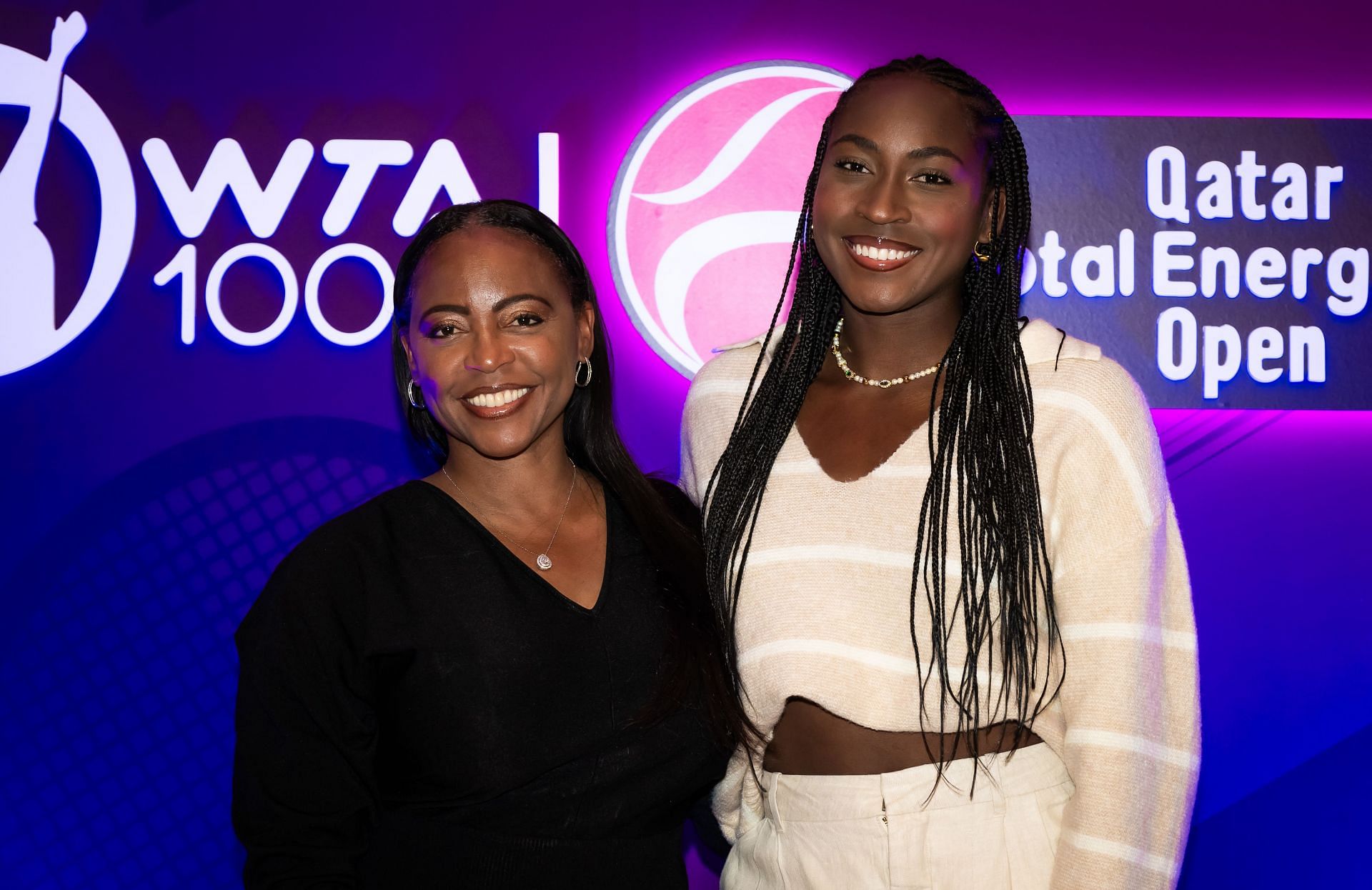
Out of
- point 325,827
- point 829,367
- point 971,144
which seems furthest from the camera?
point 829,367

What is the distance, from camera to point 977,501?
168cm

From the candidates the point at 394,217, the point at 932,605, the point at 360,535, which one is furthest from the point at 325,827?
the point at 394,217

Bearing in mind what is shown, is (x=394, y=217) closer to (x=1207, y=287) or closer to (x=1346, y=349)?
(x=1207, y=287)

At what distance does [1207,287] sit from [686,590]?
1620 millimetres

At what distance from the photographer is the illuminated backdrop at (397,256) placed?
2.73 meters

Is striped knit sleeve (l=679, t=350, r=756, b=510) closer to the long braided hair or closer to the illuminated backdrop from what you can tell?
the long braided hair

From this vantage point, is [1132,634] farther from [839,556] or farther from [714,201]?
[714,201]

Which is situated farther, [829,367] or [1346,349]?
[1346,349]

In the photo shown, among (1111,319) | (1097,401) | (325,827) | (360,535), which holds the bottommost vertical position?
(325,827)

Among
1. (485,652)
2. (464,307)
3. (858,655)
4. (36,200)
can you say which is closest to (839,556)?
(858,655)

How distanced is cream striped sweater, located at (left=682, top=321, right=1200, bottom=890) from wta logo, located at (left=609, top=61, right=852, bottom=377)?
3.28 feet

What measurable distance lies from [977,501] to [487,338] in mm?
742

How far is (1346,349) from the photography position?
2.76 m

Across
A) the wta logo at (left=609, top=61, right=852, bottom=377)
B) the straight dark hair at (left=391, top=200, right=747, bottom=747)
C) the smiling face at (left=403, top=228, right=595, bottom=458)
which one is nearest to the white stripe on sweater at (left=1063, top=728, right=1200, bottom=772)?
the straight dark hair at (left=391, top=200, right=747, bottom=747)
